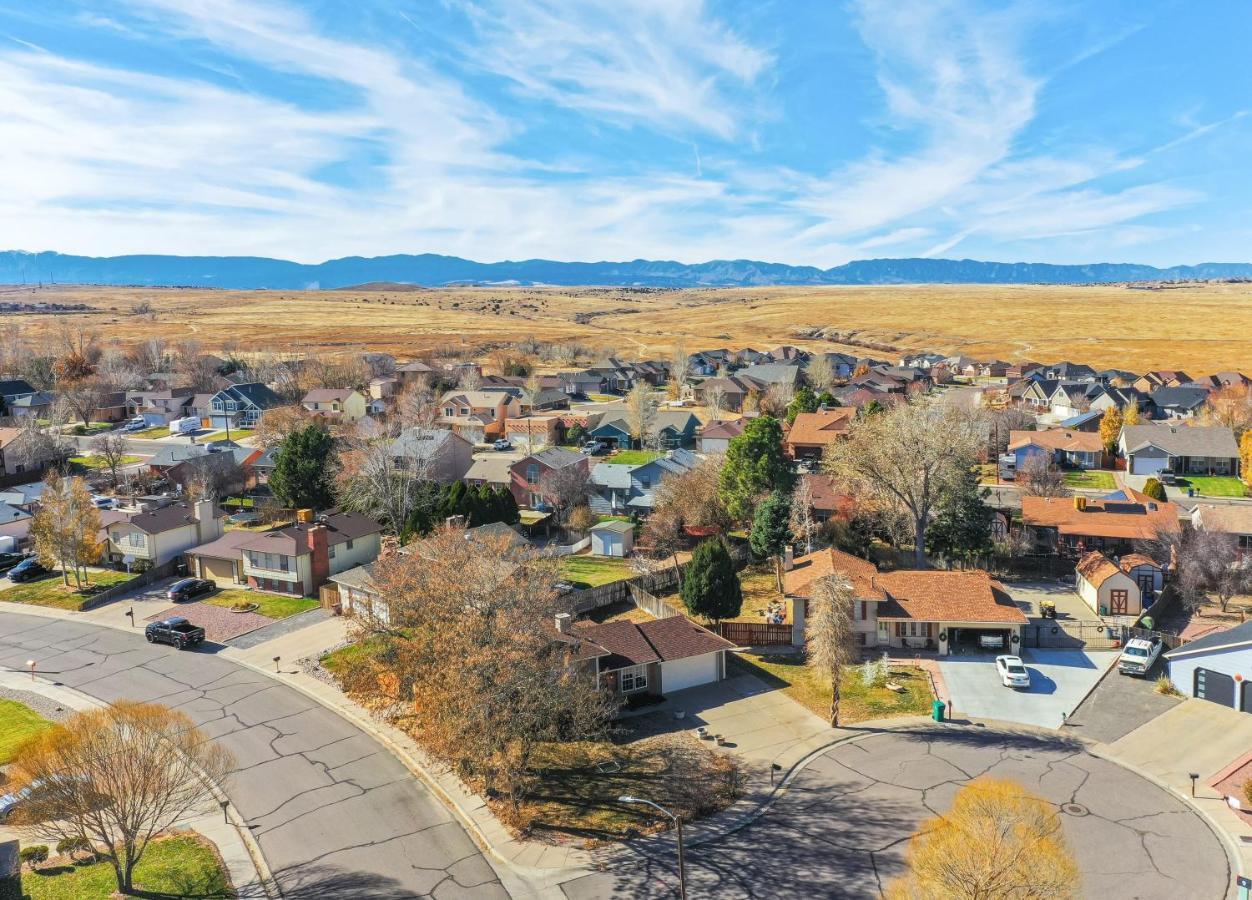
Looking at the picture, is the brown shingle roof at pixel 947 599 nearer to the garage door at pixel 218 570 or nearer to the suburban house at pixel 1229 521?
the suburban house at pixel 1229 521

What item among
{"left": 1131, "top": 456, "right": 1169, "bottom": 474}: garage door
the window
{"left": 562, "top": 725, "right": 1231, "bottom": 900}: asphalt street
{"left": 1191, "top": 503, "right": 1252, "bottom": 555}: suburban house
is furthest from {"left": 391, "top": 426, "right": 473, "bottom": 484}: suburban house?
{"left": 1131, "top": 456, "right": 1169, "bottom": 474}: garage door

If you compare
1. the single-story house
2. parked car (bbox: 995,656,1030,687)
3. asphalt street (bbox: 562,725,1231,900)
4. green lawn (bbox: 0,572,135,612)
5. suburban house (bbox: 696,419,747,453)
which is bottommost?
green lawn (bbox: 0,572,135,612)

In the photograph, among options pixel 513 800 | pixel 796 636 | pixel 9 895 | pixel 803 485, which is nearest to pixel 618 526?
pixel 803 485

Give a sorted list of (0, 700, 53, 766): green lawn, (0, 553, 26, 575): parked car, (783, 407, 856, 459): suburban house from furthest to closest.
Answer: (783, 407, 856, 459): suburban house, (0, 553, 26, 575): parked car, (0, 700, 53, 766): green lawn

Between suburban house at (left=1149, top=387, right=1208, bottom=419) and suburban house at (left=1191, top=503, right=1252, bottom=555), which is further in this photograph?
suburban house at (left=1149, top=387, right=1208, bottom=419)

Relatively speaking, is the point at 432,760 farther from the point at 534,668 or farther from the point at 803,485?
the point at 803,485

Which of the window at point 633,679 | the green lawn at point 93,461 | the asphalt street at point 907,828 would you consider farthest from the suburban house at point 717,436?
the green lawn at point 93,461

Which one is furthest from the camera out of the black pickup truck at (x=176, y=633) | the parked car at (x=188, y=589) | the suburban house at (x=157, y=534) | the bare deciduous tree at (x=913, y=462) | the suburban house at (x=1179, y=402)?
the suburban house at (x=1179, y=402)

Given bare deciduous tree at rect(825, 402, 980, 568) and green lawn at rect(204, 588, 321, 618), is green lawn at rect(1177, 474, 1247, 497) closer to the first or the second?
bare deciduous tree at rect(825, 402, 980, 568)
